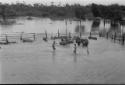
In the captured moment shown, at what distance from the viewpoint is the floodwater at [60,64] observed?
6607 mm

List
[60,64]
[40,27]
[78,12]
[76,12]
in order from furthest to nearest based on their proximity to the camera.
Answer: [76,12], [78,12], [40,27], [60,64]

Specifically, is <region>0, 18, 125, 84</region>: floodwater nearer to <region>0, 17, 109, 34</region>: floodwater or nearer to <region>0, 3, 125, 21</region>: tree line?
<region>0, 17, 109, 34</region>: floodwater

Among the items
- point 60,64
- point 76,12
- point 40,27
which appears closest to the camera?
point 60,64

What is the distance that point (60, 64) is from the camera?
829 cm

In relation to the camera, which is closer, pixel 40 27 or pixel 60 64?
pixel 60 64

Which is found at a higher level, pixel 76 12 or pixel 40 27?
pixel 76 12

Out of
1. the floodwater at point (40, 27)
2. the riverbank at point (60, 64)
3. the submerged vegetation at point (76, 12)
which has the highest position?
the submerged vegetation at point (76, 12)

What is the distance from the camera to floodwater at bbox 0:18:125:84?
21.7 ft

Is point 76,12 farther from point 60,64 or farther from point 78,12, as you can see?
point 60,64

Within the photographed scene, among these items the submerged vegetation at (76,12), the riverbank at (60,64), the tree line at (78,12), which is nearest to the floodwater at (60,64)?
→ the riverbank at (60,64)

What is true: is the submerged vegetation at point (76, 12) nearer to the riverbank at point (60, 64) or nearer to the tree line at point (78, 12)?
the tree line at point (78, 12)

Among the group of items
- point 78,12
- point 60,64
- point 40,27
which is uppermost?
point 78,12

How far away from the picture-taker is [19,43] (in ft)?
40.9

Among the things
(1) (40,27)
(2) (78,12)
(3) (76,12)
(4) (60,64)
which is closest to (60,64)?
(4) (60,64)
